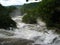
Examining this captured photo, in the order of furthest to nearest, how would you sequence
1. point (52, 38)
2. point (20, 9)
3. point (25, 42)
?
1. point (20, 9)
2. point (52, 38)
3. point (25, 42)

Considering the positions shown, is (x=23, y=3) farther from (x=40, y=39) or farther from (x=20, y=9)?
(x=40, y=39)

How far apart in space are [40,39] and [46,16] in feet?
20.5

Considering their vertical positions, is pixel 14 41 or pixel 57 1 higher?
pixel 57 1

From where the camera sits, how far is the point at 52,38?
1298 cm

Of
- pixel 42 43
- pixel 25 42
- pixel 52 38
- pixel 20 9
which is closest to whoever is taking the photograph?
pixel 25 42

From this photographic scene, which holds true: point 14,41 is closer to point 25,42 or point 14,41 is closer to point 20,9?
point 25,42

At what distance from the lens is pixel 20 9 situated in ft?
106

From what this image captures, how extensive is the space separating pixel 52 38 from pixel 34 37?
0.98 m

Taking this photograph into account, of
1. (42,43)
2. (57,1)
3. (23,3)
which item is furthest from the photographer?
(23,3)

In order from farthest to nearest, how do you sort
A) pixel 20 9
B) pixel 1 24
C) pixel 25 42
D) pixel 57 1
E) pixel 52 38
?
pixel 20 9
pixel 57 1
pixel 1 24
pixel 52 38
pixel 25 42

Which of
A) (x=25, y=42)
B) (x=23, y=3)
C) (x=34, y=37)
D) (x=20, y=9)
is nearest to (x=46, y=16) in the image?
(x=34, y=37)

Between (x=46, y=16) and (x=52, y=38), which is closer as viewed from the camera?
(x=52, y=38)

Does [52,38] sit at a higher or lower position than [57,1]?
lower

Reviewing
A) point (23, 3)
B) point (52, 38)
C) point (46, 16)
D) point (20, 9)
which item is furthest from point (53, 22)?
point (23, 3)
